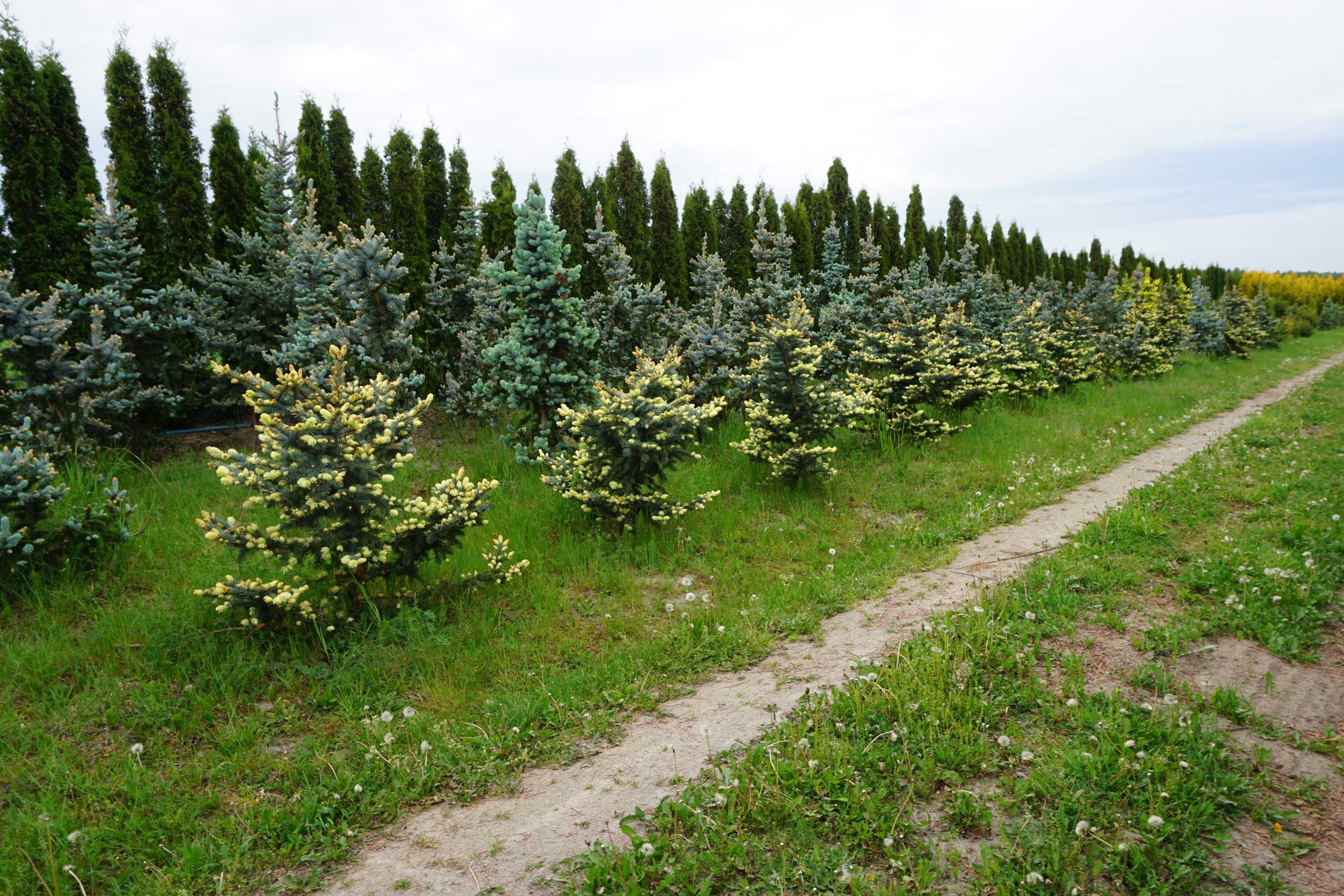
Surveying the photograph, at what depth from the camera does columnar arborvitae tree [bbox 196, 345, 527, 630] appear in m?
4.01

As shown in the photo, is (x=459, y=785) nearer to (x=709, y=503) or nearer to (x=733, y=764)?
(x=733, y=764)

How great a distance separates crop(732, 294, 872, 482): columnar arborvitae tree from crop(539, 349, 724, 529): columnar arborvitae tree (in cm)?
125

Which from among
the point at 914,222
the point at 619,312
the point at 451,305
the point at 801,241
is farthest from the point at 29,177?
the point at 914,222

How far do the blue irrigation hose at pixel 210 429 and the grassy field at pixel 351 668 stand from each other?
3.35ft

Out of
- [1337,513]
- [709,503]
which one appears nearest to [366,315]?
[709,503]

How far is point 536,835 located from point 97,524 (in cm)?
429

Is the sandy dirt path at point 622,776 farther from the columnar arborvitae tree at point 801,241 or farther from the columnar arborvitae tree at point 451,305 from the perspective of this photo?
the columnar arborvitae tree at point 801,241

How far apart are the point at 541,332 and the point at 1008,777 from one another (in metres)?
5.44

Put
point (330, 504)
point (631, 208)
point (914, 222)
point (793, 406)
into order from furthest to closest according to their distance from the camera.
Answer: point (914, 222)
point (631, 208)
point (793, 406)
point (330, 504)

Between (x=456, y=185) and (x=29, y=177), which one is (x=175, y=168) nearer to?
(x=29, y=177)

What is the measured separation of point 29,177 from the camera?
24.6ft

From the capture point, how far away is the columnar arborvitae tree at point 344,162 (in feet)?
33.3

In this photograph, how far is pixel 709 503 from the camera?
6777mm

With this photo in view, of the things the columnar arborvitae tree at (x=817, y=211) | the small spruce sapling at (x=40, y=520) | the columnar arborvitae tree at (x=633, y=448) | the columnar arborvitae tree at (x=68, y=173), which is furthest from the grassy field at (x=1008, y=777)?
the columnar arborvitae tree at (x=817, y=211)
